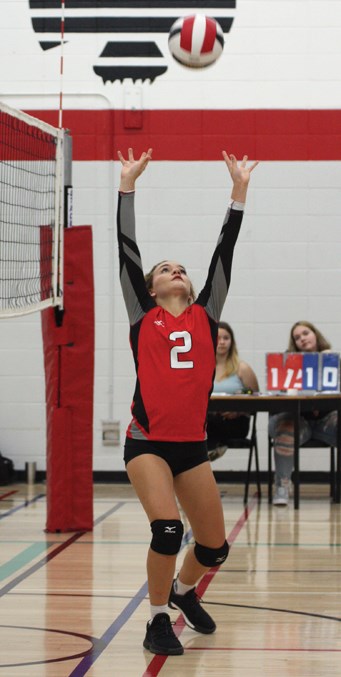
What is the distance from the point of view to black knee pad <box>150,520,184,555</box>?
439cm

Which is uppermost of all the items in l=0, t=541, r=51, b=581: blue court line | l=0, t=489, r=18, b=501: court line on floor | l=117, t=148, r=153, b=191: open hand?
l=117, t=148, r=153, b=191: open hand

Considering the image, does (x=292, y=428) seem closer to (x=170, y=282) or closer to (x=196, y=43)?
(x=196, y=43)

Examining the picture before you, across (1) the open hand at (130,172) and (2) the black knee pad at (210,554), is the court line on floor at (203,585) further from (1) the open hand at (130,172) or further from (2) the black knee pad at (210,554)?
(1) the open hand at (130,172)

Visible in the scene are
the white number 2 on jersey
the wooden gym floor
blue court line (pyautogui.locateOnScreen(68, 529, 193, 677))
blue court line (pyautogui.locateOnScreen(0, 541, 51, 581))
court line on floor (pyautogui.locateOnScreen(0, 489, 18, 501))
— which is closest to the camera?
blue court line (pyautogui.locateOnScreen(68, 529, 193, 677))

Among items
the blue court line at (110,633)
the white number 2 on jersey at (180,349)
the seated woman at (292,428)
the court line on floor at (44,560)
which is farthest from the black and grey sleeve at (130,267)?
the seated woman at (292,428)

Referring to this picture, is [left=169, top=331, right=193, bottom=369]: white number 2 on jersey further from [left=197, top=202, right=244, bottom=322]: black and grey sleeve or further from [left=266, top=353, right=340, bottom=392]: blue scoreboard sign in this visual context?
[left=266, top=353, right=340, bottom=392]: blue scoreboard sign

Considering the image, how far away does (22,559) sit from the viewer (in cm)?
668

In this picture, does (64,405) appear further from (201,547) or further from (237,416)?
(201,547)

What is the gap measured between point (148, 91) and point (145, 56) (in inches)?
12.7

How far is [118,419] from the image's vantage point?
10.7 meters

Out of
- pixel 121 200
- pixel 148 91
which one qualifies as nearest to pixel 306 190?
pixel 148 91

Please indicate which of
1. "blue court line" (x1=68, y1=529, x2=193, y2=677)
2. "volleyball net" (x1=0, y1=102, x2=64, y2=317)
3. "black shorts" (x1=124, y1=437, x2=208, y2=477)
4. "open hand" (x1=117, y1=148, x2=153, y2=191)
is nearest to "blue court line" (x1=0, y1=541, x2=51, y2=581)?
"blue court line" (x1=68, y1=529, x2=193, y2=677)

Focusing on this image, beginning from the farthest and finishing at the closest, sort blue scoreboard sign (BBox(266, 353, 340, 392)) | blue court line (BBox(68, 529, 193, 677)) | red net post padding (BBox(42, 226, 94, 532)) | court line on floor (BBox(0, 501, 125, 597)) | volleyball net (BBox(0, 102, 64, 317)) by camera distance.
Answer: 1. blue scoreboard sign (BBox(266, 353, 340, 392))
2. red net post padding (BBox(42, 226, 94, 532))
3. volleyball net (BBox(0, 102, 64, 317))
4. court line on floor (BBox(0, 501, 125, 597))
5. blue court line (BBox(68, 529, 193, 677))

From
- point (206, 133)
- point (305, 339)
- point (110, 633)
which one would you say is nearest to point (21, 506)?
point (305, 339)
